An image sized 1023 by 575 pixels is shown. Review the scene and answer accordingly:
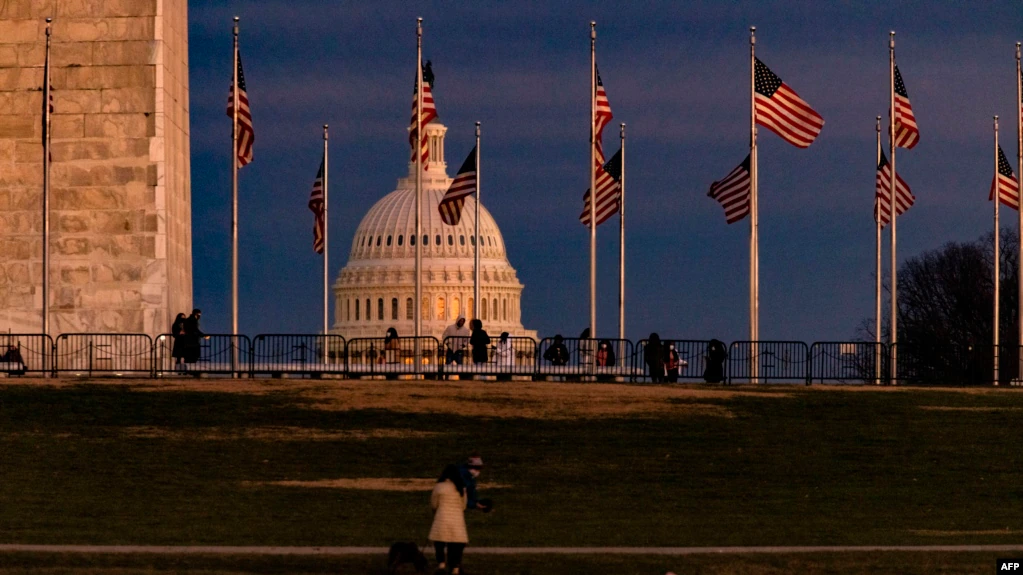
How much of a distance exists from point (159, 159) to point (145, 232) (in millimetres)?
1768

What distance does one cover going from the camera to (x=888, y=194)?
5722 cm

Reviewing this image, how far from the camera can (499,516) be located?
1247 inches

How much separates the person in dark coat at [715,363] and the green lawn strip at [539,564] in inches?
949

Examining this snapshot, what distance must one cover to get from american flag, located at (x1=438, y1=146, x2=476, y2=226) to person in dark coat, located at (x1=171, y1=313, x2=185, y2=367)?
9.46m

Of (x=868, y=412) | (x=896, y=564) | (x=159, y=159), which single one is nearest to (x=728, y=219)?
(x=868, y=412)

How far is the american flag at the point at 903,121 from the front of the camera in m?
54.7

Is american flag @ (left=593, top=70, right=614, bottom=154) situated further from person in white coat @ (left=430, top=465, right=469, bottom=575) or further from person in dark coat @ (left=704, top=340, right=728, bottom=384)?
person in white coat @ (left=430, top=465, right=469, bottom=575)

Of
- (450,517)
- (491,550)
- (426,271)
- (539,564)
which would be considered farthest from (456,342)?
(426,271)

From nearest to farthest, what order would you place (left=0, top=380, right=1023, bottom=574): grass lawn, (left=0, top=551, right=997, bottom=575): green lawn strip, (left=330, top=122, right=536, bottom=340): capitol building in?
(left=0, top=551, right=997, bottom=575): green lawn strip → (left=0, top=380, right=1023, bottom=574): grass lawn → (left=330, top=122, right=536, bottom=340): capitol building

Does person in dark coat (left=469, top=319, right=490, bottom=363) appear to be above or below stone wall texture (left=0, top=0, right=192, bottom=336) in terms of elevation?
below

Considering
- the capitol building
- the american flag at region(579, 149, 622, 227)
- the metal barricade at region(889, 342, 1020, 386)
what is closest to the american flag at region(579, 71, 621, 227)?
the american flag at region(579, 149, 622, 227)

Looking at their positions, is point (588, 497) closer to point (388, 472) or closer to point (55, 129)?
point (388, 472)

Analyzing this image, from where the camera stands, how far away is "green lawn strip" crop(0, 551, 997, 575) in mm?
25734

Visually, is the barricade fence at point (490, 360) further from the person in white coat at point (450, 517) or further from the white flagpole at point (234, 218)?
the person in white coat at point (450, 517)
